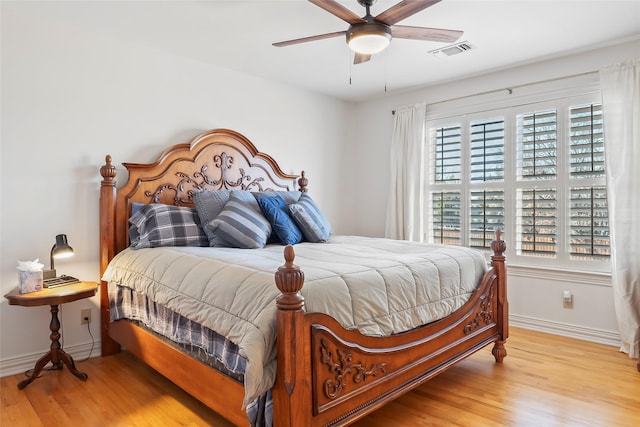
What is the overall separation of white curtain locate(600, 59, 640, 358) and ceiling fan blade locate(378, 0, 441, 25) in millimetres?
2140

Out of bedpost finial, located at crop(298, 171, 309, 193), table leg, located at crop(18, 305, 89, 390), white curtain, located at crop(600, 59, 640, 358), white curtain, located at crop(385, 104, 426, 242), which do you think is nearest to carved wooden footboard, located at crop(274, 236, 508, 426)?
white curtain, located at crop(600, 59, 640, 358)

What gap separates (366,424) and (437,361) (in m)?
0.55

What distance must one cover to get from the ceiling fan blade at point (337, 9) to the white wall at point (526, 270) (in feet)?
5.65

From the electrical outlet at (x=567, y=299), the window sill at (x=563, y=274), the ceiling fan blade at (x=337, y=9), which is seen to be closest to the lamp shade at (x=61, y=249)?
the ceiling fan blade at (x=337, y=9)

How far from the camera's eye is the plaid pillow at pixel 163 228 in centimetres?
290

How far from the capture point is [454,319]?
243 cm

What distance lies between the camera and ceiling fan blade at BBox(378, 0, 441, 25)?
2.01 m

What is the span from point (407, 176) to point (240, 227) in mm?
2257

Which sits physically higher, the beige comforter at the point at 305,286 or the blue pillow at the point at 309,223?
the blue pillow at the point at 309,223

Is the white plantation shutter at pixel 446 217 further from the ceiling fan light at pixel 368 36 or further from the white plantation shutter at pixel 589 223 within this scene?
the ceiling fan light at pixel 368 36

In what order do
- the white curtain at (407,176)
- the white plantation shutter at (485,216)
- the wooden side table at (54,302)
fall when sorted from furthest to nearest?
the white curtain at (407,176) < the white plantation shutter at (485,216) < the wooden side table at (54,302)

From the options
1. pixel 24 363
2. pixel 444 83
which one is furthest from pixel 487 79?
pixel 24 363

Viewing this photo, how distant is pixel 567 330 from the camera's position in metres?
3.49

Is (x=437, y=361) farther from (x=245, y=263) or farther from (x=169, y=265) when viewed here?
(x=169, y=265)
